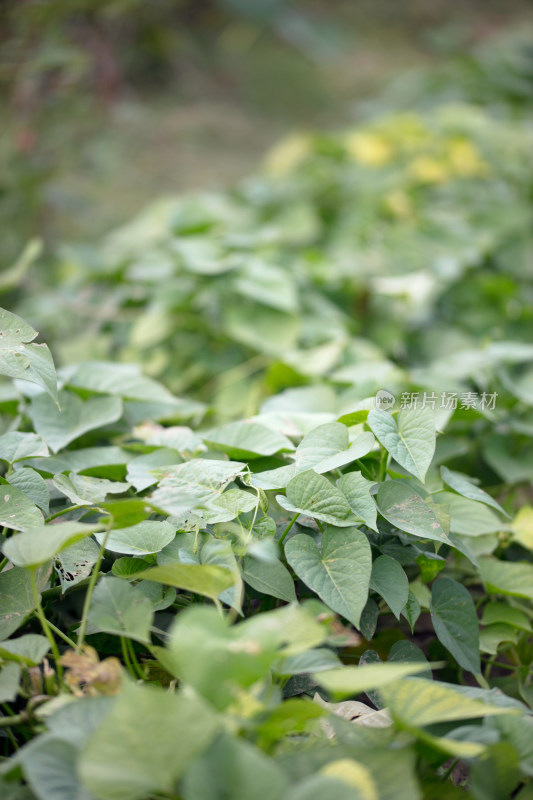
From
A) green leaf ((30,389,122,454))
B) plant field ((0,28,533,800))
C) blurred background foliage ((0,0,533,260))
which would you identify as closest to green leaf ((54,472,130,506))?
plant field ((0,28,533,800))

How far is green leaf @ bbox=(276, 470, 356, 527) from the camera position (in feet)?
1.99

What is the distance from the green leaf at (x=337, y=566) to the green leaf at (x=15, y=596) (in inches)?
9.5

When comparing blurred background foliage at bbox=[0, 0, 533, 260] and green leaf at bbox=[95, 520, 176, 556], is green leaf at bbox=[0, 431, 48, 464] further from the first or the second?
blurred background foliage at bbox=[0, 0, 533, 260]

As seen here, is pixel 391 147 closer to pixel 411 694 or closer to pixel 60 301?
pixel 60 301

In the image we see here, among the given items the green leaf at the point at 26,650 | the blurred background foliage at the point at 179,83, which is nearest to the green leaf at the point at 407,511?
the green leaf at the point at 26,650

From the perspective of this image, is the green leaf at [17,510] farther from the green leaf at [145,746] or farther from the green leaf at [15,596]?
the green leaf at [145,746]

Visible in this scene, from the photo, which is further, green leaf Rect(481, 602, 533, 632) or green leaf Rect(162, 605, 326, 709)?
green leaf Rect(481, 602, 533, 632)

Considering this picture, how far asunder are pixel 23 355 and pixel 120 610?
0.92ft

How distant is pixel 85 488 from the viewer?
679mm

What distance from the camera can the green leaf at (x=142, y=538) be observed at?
0.60 meters

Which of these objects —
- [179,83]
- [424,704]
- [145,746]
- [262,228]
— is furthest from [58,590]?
[179,83]

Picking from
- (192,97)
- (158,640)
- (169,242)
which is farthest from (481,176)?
(192,97)

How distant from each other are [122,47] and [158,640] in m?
3.21

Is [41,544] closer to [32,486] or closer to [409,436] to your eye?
[32,486]
